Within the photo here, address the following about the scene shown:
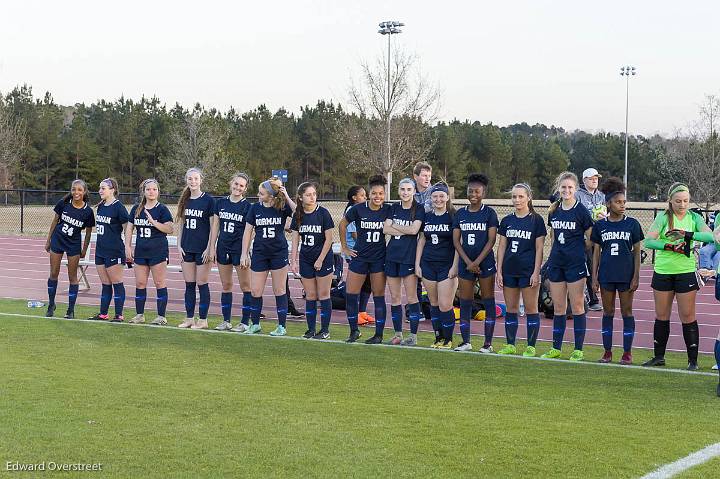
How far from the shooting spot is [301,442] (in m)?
5.77

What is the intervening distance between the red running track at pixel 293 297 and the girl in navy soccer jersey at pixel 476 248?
4.80ft

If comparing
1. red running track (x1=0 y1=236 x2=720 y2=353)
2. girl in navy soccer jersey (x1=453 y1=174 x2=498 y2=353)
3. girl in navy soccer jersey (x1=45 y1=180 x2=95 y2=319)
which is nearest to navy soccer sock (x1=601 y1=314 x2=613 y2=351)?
girl in navy soccer jersey (x1=453 y1=174 x2=498 y2=353)

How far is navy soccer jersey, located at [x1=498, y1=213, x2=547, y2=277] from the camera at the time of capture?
31.0 ft

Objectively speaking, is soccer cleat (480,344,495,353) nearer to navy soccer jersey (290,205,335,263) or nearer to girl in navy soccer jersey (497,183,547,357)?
girl in navy soccer jersey (497,183,547,357)

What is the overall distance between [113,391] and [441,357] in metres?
3.62

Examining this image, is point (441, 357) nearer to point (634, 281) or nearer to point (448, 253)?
point (448, 253)

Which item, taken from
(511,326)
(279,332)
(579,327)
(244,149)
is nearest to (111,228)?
(279,332)

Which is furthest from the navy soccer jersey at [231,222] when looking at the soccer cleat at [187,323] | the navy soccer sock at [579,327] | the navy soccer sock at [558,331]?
the navy soccer sock at [579,327]

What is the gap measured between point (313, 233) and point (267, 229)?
0.64m

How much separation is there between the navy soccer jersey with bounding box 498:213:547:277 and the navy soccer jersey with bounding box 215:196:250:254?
3.54 m

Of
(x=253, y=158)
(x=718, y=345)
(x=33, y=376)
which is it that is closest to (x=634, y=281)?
(x=718, y=345)

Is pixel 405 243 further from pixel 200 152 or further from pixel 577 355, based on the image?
pixel 200 152

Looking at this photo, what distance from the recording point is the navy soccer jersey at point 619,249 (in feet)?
29.4

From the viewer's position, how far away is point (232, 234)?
1127 cm
